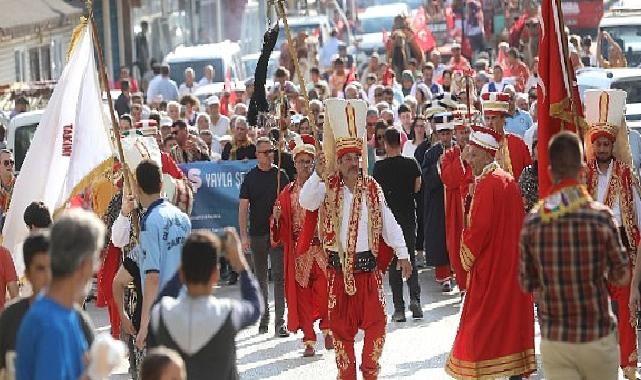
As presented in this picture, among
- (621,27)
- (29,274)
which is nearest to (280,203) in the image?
(29,274)

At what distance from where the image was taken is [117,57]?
41250mm

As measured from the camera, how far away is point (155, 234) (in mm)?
10055

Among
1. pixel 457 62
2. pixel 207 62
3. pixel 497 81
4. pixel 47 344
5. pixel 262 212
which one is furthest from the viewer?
pixel 207 62

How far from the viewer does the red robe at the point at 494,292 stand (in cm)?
1165

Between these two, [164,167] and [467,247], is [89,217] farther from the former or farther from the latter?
[164,167]

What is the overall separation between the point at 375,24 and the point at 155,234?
115 feet

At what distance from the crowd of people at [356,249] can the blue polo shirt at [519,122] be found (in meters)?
0.04

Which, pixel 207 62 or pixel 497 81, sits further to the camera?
pixel 207 62

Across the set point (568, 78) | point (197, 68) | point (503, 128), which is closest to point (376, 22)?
point (197, 68)

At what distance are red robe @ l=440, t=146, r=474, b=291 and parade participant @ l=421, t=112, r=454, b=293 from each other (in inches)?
15.2

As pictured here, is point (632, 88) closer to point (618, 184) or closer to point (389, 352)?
point (389, 352)

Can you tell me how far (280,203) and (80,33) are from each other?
316 cm

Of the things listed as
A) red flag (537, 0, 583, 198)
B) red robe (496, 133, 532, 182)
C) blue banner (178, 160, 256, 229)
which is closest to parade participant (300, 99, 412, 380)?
red flag (537, 0, 583, 198)

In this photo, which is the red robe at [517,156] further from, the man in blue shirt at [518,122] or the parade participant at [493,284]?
the man in blue shirt at [518,122]
